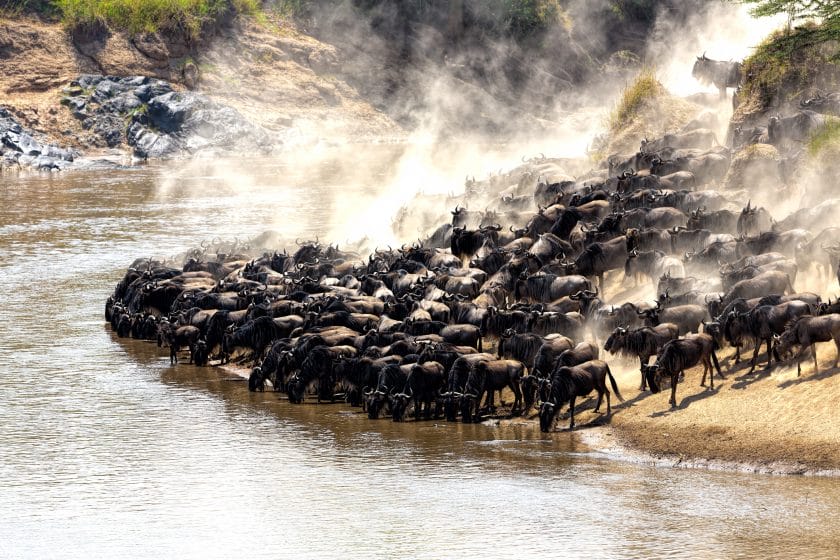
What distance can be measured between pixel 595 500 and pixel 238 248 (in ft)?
75.3

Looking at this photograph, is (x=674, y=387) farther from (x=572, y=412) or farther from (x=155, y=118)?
(x=155, y=118)

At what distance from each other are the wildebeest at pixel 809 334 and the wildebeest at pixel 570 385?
2.94 metres

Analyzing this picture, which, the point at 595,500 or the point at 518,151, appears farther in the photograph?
the point at 518,151

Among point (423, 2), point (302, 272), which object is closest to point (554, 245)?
point (302, 272)

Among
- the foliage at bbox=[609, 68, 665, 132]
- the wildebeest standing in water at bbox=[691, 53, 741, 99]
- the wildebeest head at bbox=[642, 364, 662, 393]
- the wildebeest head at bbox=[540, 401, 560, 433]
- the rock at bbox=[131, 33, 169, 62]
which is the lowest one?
the wildebeest head at bbox=[540, 401, 560, 433]

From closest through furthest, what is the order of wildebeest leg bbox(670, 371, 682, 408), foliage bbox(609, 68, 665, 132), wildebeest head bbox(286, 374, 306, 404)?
wildebeest leg bbox(670, 371, 682, 408) < wildebeest head bbox(286, 374, 306, 404) < foliage bbox(609, 68, 665, 132)

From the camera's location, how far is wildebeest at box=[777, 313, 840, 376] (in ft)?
66.9

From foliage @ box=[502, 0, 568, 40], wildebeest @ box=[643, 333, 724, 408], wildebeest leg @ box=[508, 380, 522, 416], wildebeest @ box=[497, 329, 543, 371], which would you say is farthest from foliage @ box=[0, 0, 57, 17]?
wildebeest @ box=[643, 333, 724, 408]

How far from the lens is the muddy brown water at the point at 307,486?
16.6 m

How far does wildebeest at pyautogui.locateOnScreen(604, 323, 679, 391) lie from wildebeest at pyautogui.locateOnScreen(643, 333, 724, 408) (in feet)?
2.57

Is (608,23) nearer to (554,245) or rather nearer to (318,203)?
(318,203)

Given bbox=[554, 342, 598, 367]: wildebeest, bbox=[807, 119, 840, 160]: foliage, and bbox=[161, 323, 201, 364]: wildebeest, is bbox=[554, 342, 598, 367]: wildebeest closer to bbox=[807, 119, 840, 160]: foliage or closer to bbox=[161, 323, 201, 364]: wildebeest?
bbox=[161, 323, 201, 364]: wildebeest

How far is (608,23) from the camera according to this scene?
96.7 meters

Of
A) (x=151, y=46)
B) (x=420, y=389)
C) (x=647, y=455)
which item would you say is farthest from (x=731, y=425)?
(x=151, y=46)
